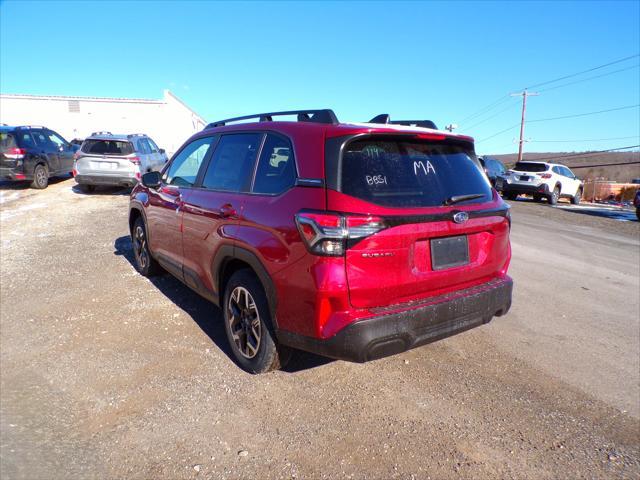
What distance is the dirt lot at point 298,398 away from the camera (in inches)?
101

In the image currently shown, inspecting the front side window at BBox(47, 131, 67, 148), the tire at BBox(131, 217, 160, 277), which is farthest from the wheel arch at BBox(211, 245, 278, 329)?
the front side window at BBox(47, 131, 67, 148)

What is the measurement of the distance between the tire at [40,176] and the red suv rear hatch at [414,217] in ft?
45.2

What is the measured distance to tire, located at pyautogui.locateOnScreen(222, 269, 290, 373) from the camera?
3188mm

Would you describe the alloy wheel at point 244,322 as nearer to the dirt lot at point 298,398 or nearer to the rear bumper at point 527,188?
the dirt lot at point 298,398

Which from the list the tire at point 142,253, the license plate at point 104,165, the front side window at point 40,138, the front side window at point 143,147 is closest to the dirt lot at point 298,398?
the tire at point 142,253

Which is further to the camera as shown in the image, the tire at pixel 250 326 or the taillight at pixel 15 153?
the taillight at pixel 15 153

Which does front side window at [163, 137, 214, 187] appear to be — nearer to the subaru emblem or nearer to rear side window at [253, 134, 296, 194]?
rear side window at [253, 134, 296, 194]

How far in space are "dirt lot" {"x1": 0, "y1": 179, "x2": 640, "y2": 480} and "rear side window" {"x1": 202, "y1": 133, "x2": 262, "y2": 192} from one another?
1.41 m

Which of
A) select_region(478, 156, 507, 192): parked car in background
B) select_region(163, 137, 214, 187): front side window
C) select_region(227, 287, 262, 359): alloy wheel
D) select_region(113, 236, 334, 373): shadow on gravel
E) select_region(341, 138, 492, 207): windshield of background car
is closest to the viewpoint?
select_region(341, 138, 492, 207): windshield of background car

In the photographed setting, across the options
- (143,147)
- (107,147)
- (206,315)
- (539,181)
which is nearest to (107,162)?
(107,147)

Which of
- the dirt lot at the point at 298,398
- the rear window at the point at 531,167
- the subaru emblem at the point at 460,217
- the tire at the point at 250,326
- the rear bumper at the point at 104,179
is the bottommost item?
the dirt lot at the point at 298,398

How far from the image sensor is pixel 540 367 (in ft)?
12.1

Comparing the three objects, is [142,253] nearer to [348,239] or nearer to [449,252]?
[348,239]

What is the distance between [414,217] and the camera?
9.09ft
